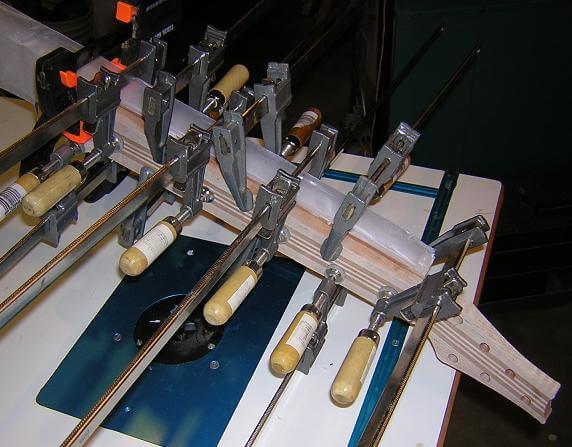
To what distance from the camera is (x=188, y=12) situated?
2971 millimetres

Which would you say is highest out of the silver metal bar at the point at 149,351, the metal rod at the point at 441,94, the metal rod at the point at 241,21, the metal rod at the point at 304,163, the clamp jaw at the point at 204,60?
the metal rod at the point at 441,94

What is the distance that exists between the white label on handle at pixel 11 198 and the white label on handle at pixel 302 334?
44 cm

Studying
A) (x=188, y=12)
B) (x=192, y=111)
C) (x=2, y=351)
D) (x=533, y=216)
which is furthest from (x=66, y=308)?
(x=188, y=12)

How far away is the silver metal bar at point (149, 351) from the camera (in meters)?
0.74

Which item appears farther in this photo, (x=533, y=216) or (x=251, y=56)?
(x=251, y=56)

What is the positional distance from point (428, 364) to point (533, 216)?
36.1 inches

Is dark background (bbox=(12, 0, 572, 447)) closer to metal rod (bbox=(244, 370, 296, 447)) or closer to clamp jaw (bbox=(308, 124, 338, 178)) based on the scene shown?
clamp jaw (bbox=(308, 124, 338, 178))

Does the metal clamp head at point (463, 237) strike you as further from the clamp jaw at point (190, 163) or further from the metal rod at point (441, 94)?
the clamp jaw at point (190, 163)

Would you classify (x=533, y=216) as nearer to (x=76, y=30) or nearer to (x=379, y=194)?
(x=379, y=194)

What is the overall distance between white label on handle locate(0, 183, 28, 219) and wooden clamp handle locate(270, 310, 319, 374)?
16.8 inches

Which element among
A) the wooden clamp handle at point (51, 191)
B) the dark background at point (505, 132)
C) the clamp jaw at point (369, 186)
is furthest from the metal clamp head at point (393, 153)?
the dark background at point (505, 132)

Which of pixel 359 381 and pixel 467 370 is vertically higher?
pixel 467 370

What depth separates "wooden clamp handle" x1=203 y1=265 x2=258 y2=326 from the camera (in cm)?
90

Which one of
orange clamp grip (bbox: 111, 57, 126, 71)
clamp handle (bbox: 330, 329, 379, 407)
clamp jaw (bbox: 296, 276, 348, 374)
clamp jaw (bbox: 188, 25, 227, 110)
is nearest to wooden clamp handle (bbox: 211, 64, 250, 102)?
clamp jaw (bbox: 188, 25, 227, 110)
